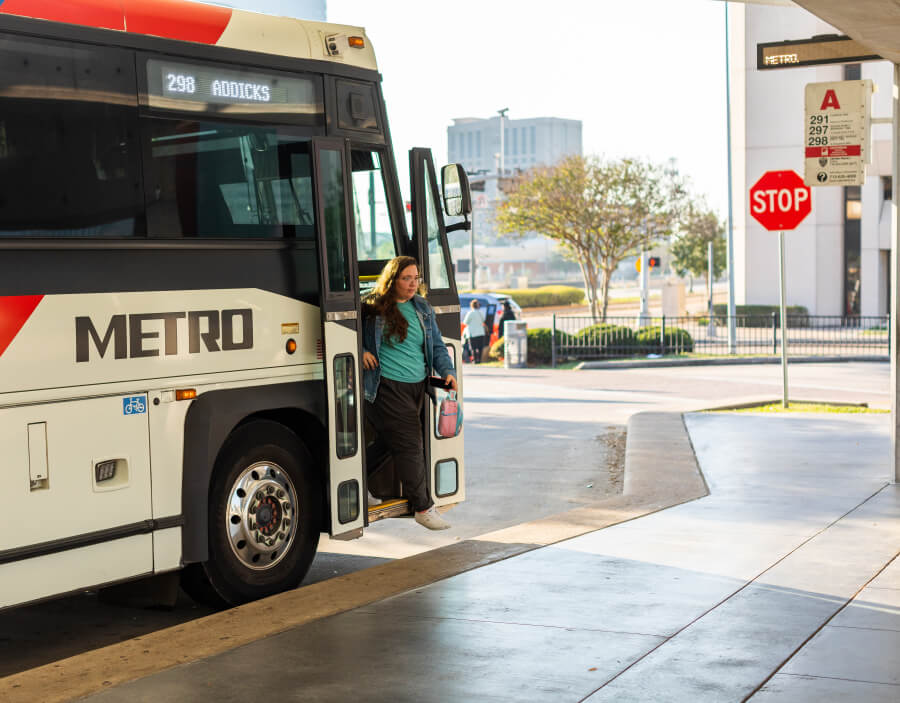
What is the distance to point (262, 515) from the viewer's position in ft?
23.7

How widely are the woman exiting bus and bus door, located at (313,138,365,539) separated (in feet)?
1.04

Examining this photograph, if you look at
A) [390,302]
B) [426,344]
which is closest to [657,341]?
[426,344]

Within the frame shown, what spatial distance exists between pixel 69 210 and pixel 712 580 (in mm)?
4058

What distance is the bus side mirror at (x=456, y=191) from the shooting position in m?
8.34

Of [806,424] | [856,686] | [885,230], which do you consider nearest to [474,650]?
[856,686]

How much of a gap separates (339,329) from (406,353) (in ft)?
2.48

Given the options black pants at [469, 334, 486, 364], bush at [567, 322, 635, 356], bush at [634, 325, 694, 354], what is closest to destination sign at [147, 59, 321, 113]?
bush at [567, 322, 635, 356]

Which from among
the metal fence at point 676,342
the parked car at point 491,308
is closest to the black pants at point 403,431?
the metal fence at point 676,342

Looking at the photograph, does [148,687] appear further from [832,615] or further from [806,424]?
[806,424]

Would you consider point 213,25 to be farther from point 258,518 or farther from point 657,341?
point 657,341

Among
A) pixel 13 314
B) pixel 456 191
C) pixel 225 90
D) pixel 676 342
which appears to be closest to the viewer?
pixel 13 314

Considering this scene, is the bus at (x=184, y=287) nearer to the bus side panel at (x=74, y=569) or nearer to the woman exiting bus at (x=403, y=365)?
the bus side panel at (x=74, y=569)

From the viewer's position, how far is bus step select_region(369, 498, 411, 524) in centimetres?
799

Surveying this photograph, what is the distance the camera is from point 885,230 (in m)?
39.4
